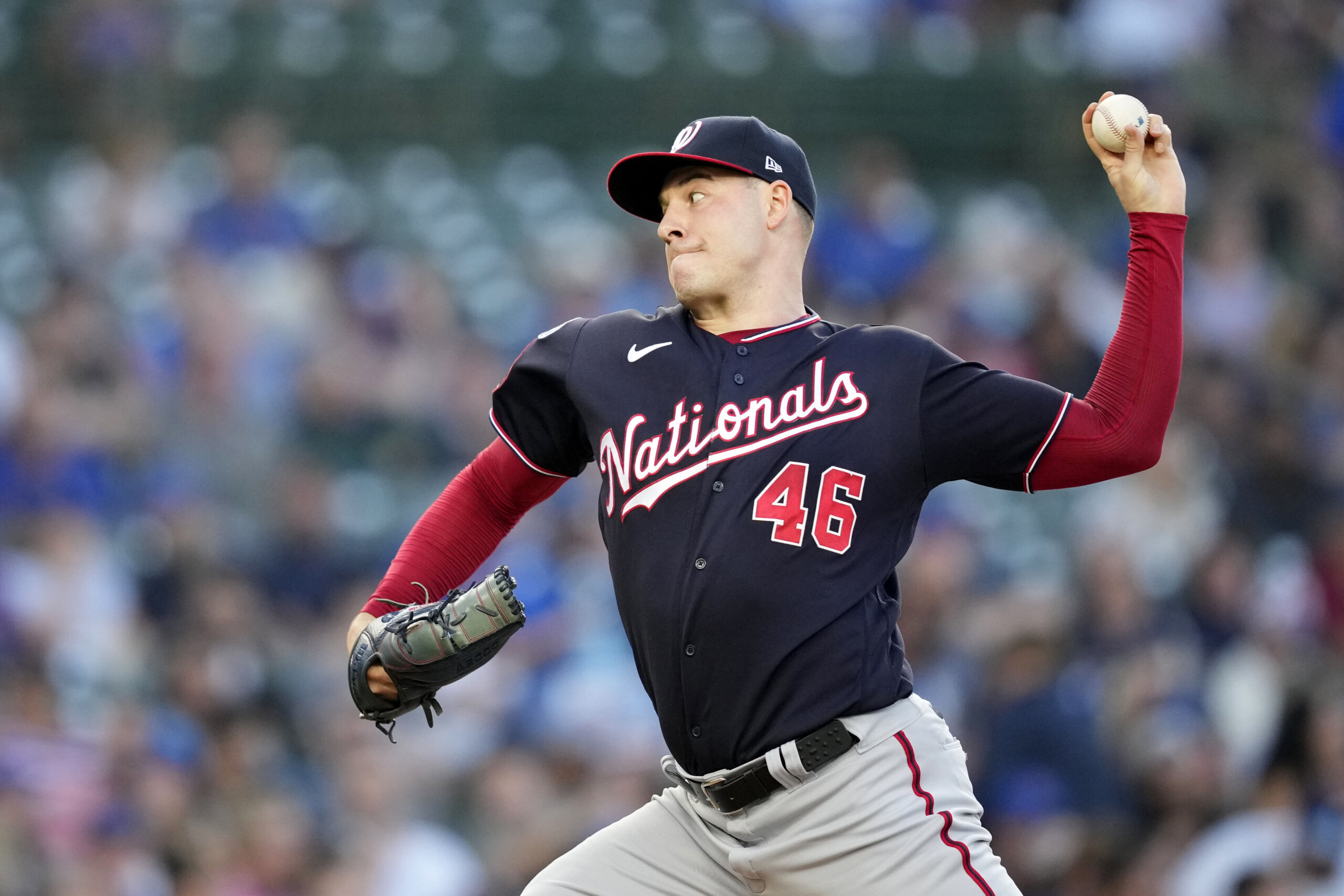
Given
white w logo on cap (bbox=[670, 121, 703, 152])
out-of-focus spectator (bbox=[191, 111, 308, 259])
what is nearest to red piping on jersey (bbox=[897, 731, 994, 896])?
white w logo on cap (bbox=[670, 121, 703, 152])

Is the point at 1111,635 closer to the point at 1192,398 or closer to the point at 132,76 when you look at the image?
the point at 1192,398

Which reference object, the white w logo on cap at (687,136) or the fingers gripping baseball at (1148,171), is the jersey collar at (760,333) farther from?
the fingers gripping baseball at (1148,171)

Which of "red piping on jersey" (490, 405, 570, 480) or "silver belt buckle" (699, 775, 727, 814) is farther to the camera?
"red piping on jersey" (490, 405, 570, 480)

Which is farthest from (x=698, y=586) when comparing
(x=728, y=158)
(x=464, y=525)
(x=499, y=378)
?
(x=499, y=378)

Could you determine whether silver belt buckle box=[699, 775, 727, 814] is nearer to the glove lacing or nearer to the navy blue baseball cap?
the glove lacing

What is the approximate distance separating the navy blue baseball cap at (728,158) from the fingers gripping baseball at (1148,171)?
565mm

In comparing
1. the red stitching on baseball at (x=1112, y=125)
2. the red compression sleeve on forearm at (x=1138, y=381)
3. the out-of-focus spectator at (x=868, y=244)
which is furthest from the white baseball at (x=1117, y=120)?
the out-of-focus spectator at (x=868, y=244)

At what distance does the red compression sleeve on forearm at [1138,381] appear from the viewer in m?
2.86

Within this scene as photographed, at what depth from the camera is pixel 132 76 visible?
381 inches

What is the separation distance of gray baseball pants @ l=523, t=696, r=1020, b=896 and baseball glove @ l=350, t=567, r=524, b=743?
1.31 feet

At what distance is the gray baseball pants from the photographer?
9.34 ft

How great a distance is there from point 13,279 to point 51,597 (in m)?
2.80

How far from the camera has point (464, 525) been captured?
131 inches

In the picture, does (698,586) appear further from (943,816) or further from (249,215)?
(249,215)
